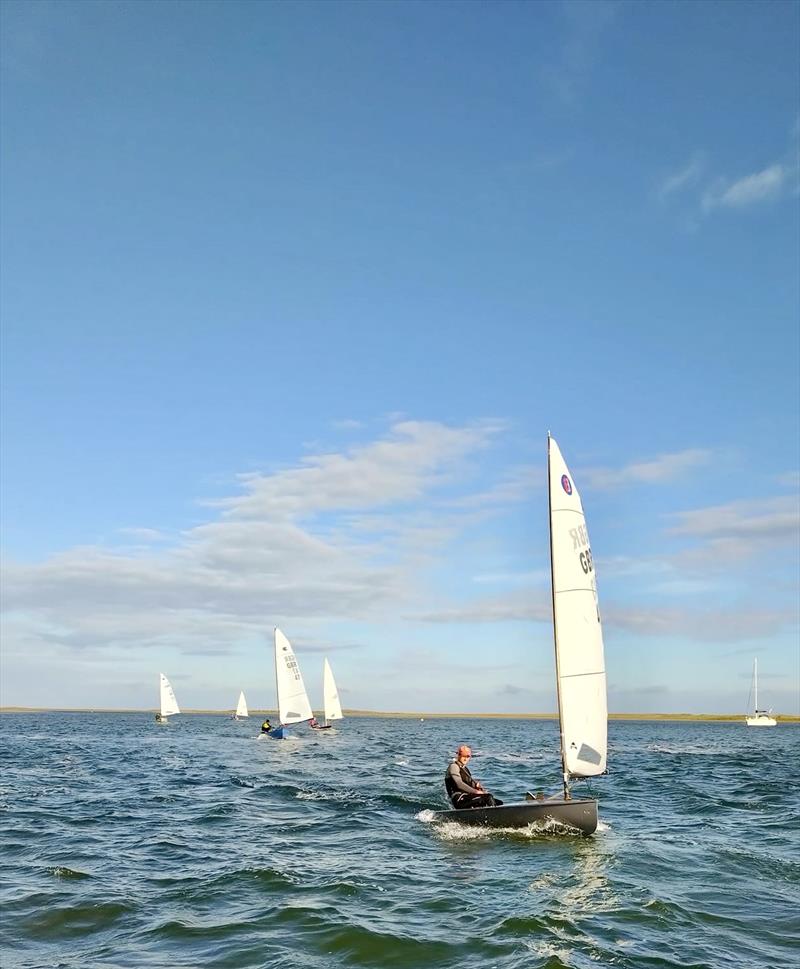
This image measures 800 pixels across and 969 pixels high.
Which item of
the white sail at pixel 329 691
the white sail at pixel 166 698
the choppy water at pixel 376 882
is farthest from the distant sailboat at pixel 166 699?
the choppy water at pixel 376 882

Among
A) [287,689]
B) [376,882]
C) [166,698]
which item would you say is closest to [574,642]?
[376,882]

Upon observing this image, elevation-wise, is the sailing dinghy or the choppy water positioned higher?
the sailing dinghy

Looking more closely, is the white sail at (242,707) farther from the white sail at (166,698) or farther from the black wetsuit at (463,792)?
the black wetsuit at (463,792)

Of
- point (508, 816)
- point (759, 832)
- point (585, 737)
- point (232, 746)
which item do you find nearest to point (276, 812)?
point (508, 816)

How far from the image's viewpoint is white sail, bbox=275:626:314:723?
211ft

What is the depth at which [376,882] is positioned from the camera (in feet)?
52.0

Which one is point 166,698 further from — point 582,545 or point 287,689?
point 582,545

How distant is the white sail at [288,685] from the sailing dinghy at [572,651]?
44.2 m

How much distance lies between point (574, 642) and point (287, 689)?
157ft

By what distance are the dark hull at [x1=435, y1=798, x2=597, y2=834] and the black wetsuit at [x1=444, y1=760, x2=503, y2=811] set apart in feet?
2.34

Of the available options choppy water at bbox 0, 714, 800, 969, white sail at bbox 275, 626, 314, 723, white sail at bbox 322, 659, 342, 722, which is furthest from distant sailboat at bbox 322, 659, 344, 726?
choppy water at bbox 0, 714, 800, 969

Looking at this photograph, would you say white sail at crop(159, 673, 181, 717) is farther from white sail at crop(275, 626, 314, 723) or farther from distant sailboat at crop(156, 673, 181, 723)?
white sail at crop(275, 626, 314, 723)

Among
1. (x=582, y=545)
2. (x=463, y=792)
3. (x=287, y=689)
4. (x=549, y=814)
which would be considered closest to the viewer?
(x=549, y=814)

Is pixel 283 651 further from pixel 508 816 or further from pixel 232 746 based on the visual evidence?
pixel 508 816
